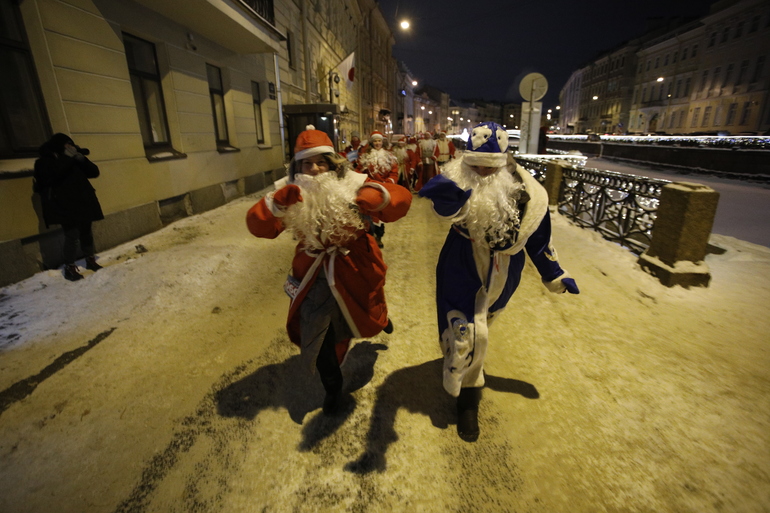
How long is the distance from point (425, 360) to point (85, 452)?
2.38 m

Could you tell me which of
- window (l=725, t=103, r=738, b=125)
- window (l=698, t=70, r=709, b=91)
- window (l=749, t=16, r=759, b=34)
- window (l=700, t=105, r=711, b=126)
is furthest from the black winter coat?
window (l=698, t=70, r=709, b=91)

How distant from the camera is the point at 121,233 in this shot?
5629 millimetres

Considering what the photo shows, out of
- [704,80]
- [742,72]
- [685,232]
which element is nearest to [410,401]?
[685,232]

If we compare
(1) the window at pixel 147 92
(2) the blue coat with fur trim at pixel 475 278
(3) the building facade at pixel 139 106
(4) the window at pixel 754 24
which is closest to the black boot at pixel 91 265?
(3) the building facade at pixel 139 106

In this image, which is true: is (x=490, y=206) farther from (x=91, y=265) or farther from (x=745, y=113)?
(x=745, y=113)

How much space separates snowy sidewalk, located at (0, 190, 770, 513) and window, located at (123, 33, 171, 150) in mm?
3560

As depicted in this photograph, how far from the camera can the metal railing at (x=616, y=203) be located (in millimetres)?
5371

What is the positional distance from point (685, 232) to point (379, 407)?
166 inches

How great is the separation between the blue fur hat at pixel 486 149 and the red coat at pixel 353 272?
1.45 ft

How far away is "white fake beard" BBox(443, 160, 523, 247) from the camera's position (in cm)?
204

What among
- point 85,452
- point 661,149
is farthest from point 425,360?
point 661,149

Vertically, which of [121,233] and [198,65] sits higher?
[198,65]

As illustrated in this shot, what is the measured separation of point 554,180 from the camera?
843 cm

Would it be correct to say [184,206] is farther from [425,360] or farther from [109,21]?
[425,360]
